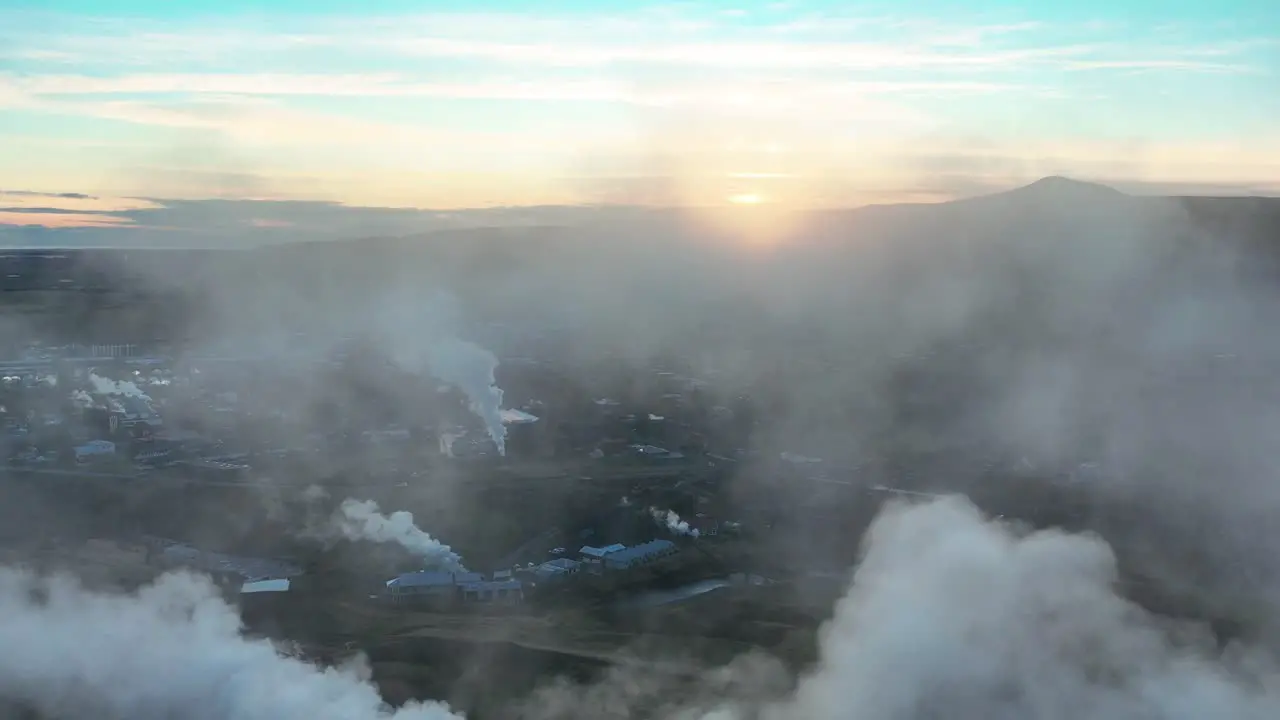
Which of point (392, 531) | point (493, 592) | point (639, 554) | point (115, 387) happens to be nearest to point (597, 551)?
point (639, 554)

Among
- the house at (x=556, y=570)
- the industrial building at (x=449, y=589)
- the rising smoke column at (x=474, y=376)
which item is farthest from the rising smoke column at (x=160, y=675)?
the rising smoke column at (x=474, y=376)

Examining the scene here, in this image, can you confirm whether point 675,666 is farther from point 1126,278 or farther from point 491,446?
point 1126,278

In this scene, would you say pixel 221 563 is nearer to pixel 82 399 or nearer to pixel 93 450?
pixel 93 450

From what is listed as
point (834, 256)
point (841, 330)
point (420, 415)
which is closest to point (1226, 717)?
point (420, 415)

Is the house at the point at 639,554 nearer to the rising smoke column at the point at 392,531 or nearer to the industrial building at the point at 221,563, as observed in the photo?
the rising smoke column at the point at 392,531

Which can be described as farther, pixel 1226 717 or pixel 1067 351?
pixel 1067 351

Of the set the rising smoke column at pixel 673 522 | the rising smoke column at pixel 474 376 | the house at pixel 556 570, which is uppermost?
the rising smoke column at pixel 474 376

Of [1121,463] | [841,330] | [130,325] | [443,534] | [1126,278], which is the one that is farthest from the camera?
[130,325]
